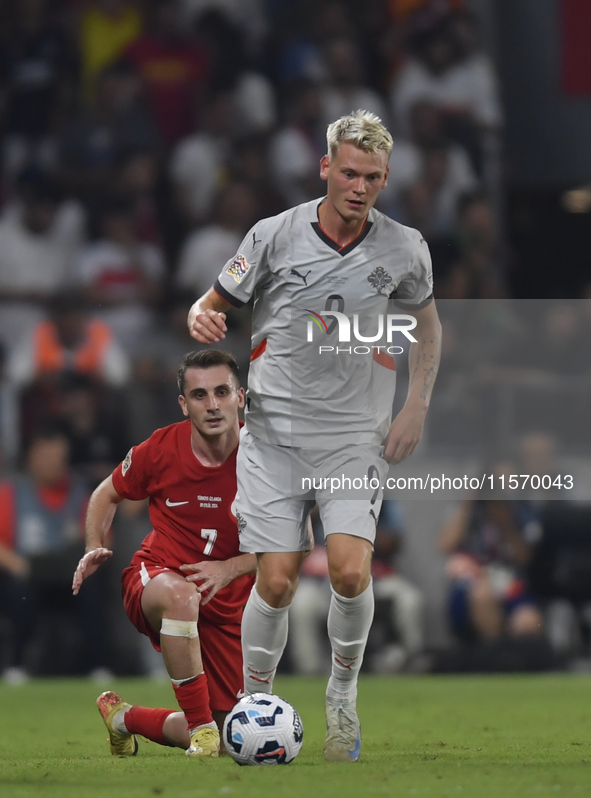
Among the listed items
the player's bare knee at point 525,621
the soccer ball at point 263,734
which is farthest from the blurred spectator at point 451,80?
the soccer ball at point 263,734

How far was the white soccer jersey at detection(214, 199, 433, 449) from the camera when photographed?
5.34 metres

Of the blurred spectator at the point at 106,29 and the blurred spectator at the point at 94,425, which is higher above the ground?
the blurred spectator at the point at 106,29

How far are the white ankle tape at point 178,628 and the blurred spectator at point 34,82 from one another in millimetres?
7902

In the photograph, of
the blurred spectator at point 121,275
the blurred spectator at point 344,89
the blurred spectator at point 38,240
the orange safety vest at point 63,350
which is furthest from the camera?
the blurred spectator at point 344,89

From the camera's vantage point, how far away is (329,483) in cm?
522

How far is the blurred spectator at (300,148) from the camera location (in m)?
12.6

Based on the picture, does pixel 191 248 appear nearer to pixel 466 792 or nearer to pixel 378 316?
pixel 378 316

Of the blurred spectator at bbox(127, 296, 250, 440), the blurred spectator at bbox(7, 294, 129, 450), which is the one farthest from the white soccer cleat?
the blurred spectator at bbox(7, 294, 129, 450)

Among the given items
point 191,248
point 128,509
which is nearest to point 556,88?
point 191,248

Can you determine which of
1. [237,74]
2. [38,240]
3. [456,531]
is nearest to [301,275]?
[456,531]

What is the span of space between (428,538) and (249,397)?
5192 mm

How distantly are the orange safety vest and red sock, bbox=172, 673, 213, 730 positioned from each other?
5.40m

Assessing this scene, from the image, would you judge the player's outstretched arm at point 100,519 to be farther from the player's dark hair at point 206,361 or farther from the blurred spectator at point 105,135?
the blurred spectator at point 105,135

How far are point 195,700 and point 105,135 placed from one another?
8.26m
